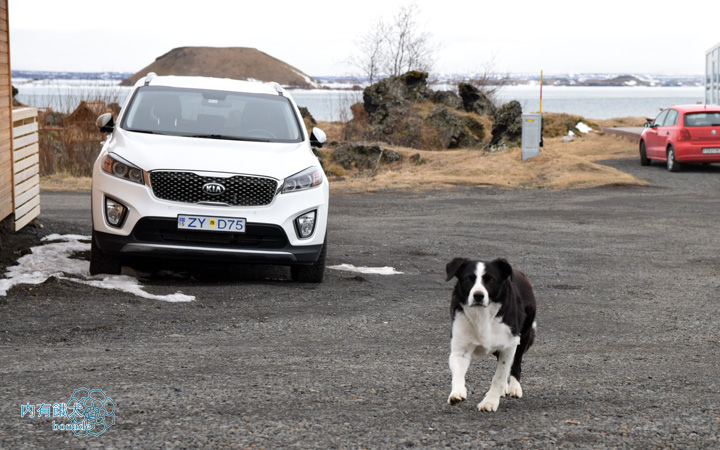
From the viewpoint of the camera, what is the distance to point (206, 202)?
8375 millimetres

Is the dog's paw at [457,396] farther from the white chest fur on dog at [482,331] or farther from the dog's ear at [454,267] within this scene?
the dog's ear at [454,267]

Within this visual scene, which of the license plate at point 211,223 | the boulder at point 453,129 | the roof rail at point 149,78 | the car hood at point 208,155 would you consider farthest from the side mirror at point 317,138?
the boulder at point 453,129

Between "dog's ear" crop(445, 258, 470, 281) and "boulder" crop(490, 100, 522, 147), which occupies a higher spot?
"boulder" crop(490, 100, 522, 147)

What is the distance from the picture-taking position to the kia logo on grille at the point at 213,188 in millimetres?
8359

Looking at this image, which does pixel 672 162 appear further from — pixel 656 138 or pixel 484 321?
pixel 484 321

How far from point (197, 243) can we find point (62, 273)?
1.47 meters

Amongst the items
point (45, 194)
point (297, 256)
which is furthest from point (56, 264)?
point (45, 194)

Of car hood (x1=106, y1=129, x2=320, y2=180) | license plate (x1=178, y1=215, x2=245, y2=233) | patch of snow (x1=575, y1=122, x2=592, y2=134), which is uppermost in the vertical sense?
patch of snow (x1=575, y1=122, x2=592, y2=134)

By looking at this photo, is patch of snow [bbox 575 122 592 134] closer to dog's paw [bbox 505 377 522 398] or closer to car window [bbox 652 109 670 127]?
car window [bbox 652 109 670 127]

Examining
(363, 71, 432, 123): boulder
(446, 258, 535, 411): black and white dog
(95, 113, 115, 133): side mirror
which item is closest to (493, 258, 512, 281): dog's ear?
(446, 258, 535, 411): black and white dog

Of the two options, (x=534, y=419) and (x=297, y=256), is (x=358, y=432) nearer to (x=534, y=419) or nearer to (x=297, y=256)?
(x=534, y=419)

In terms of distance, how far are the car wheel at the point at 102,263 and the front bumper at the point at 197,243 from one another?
23 centimetres

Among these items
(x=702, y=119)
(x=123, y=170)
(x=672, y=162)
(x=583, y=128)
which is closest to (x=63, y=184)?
(x=123, y=170)

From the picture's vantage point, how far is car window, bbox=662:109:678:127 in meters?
24.1
